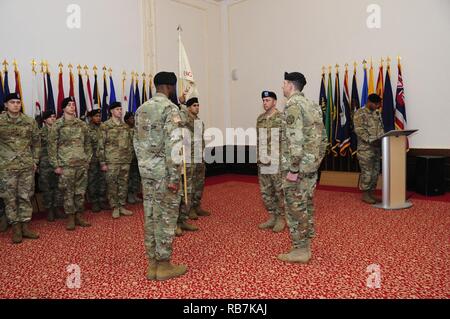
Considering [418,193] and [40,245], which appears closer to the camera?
[40,245]

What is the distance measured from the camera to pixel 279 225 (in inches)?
144

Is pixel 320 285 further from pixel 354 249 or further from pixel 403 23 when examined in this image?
pixel 403 23

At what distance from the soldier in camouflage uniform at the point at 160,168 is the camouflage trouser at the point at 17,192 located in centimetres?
186

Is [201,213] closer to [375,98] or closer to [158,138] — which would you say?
[158,138]

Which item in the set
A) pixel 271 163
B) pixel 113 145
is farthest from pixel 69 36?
pixel 271 163

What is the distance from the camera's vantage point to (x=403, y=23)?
5559 millimetres

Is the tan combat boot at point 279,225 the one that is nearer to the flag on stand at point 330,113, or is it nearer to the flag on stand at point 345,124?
the flag on stand at point 345,124

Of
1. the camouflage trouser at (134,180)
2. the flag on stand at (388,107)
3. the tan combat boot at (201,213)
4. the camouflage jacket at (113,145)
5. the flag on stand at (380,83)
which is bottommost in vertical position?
the tan combat boot at (201,213)

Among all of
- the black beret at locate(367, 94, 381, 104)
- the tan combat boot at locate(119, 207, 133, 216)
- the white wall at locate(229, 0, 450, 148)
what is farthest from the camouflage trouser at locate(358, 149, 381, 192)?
the tan combat boot at locate(119, 207, 133, 216)

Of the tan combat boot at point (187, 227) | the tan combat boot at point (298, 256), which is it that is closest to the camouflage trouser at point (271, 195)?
the tan combat boot at point (187, 227)

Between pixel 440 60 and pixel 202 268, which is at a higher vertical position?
pixel 440 60

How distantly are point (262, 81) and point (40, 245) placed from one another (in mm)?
5432

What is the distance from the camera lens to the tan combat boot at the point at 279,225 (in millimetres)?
3634

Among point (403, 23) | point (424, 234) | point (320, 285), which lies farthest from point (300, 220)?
point (403, 23)
